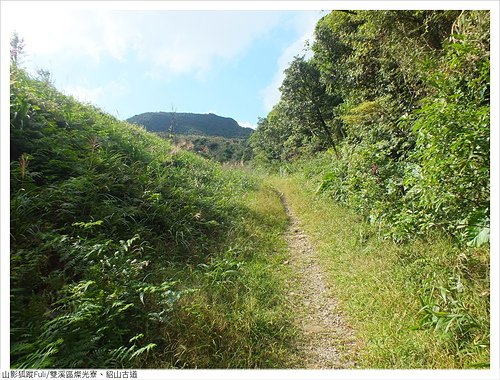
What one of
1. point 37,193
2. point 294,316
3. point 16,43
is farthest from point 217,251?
point 16,43

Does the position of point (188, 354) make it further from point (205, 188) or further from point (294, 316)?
point (205, 188)

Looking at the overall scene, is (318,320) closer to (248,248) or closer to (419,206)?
(248,248)

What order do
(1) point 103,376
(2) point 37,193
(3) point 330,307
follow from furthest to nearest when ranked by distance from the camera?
(3) point 330,307, (2) point 37,193, (1) point 103,376

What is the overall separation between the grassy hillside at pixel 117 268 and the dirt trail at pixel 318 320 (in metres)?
0.22

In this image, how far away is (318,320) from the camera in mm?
3375

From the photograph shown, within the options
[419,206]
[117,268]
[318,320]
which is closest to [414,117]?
[419,206]

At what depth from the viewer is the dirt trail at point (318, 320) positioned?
9.04 ft

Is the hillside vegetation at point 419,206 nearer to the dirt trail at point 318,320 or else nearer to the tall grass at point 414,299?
the tall grass at point 414,299

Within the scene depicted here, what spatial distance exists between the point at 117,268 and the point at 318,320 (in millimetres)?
2455

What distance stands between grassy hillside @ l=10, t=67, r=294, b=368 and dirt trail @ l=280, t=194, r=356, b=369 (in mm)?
219

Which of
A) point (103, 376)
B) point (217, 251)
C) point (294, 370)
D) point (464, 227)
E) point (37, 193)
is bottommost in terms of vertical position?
point (294, 370)

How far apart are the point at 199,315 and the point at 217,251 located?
195 centimetres

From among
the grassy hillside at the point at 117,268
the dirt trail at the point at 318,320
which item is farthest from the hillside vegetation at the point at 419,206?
the grassy hillside at the point at 117,268

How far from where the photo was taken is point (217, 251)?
15.7ft
